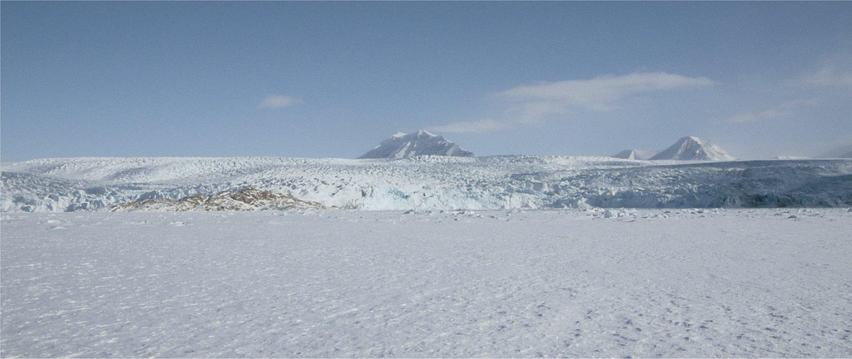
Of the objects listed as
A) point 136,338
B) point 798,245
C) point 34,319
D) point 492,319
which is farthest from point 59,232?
point 798,245

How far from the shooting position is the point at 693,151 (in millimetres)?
64938

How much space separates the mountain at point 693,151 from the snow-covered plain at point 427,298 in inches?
2681

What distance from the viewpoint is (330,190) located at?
14477 mm

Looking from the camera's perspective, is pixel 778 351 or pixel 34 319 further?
pixel 34 319

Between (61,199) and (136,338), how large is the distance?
13.4 meters

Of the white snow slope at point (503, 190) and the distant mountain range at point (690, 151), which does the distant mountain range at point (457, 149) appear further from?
the white snow slope at point (503, 190)

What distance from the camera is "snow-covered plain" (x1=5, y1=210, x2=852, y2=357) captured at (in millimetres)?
1679

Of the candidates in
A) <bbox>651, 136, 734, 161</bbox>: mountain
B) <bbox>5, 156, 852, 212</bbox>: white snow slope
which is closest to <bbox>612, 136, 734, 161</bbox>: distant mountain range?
<bbox>651, 136, 734, 161</bbox>: mountain

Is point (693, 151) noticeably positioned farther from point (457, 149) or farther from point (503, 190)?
point (503, 190)

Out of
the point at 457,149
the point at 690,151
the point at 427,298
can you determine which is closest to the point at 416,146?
the point at 457,149

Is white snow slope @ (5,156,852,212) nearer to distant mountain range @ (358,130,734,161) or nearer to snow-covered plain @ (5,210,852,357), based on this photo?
snow-covered plain @ (5,210,852,357)

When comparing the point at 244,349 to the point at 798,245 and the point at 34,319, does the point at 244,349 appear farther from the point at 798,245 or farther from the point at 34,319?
the point at 798,245

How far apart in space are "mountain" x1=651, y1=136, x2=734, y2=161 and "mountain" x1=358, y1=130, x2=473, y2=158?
31274 mm

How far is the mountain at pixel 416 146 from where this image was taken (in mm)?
64438
